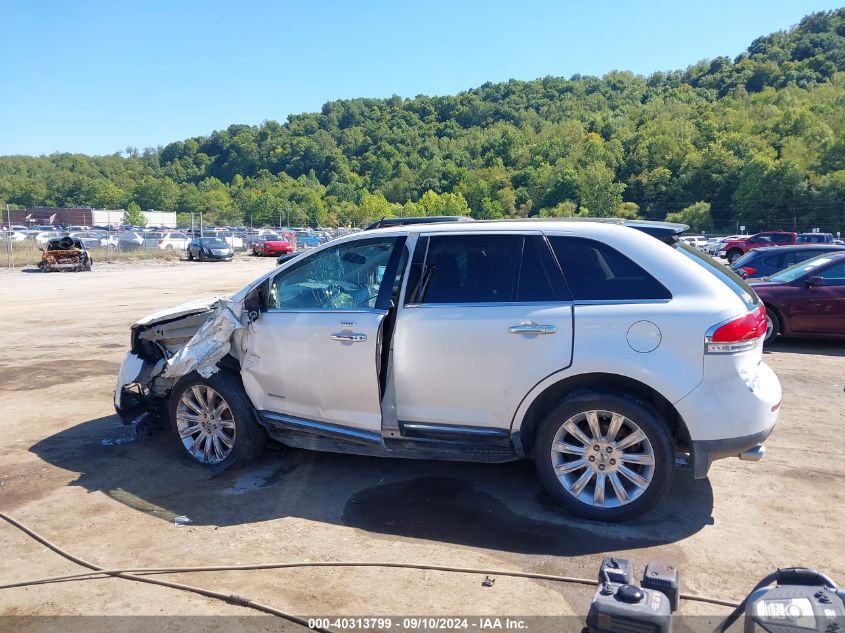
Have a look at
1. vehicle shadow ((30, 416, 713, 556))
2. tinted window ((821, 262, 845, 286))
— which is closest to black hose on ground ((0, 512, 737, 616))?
vehicle shadow ((30, 416, 713, 556))

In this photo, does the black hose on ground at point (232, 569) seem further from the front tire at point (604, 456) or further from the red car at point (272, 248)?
the red car at point (272, 248)

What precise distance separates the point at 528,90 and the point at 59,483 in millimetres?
177214

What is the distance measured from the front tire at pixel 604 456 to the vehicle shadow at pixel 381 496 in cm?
15

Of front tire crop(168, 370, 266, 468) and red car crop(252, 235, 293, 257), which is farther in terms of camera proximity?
red car crop(252, 235, 293, 257)

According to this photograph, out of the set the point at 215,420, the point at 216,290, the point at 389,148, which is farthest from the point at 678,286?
the point at 389,148

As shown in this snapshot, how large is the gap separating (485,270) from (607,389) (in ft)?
3.75

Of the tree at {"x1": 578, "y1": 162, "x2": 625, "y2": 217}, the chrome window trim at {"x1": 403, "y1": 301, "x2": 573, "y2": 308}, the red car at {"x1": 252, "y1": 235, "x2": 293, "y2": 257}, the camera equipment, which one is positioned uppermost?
the tree at {"x1": 578, "y1": 162, "x2": 625, "y2": 217}

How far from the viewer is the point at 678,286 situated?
4277 millimetres

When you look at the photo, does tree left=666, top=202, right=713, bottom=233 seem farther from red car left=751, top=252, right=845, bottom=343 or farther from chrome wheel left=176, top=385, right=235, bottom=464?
chrome wheel left=176, top=385, right=235, bottom=464

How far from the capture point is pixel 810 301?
9930 mm

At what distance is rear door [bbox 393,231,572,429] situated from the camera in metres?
4.38

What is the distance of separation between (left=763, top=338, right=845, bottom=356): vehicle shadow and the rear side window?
21.5ft

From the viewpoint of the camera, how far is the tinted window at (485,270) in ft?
14.9

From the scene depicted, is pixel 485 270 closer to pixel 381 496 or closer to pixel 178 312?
pixel 381 496
